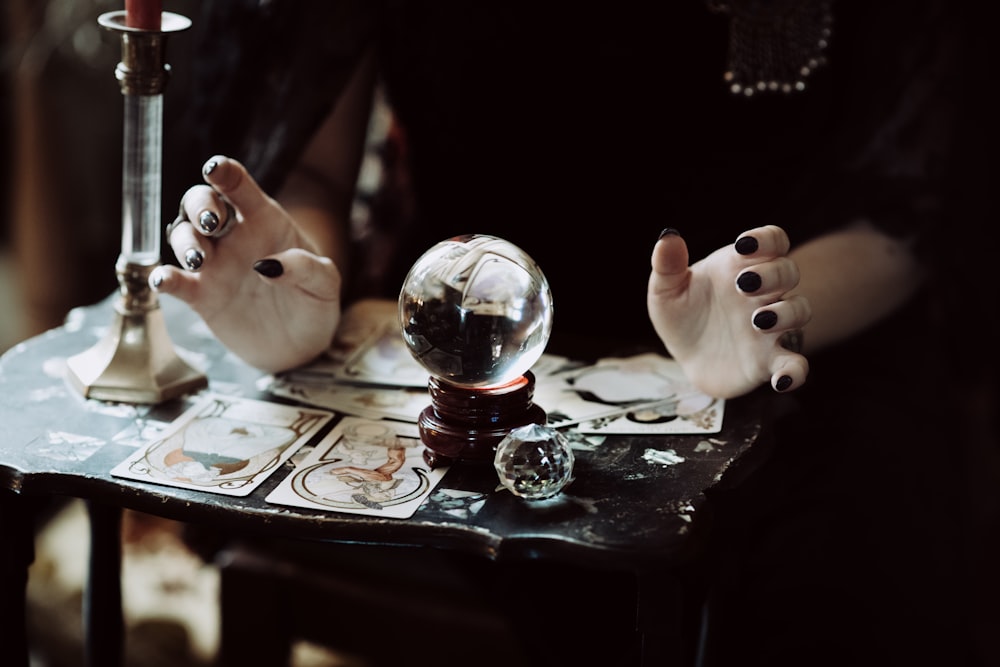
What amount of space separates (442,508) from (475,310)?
0.13 metres

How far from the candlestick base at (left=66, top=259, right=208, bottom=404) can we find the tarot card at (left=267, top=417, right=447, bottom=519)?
0.15m

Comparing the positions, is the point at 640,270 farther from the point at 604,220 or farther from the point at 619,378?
the point at 619,378

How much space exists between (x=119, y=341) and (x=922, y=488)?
2.47 ft

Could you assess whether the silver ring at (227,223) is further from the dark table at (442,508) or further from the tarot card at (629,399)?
the tarot card at (629,399)

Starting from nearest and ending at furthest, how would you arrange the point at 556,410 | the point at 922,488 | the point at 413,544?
the point at 413,544
the point at 556,410
the point at 922,488

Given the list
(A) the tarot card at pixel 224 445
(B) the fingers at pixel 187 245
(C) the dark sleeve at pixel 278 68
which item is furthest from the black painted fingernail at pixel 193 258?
(C) the dark sleeve at pixel 278 68

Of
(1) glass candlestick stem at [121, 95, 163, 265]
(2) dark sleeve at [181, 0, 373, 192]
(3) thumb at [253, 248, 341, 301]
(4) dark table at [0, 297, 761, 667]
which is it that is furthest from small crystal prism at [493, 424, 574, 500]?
(2) dark sleeve at [181, 0, 373, 192]

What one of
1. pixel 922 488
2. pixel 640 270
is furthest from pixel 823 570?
pixel 640 270

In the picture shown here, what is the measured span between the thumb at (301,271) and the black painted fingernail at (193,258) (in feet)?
0.13

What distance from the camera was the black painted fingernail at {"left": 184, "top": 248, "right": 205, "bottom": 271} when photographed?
792mm

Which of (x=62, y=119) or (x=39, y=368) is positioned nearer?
(x=39, y=368)

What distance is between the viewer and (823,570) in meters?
0.95

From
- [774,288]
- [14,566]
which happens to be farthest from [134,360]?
[774,288]

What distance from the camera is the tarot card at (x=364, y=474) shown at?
71 cm
